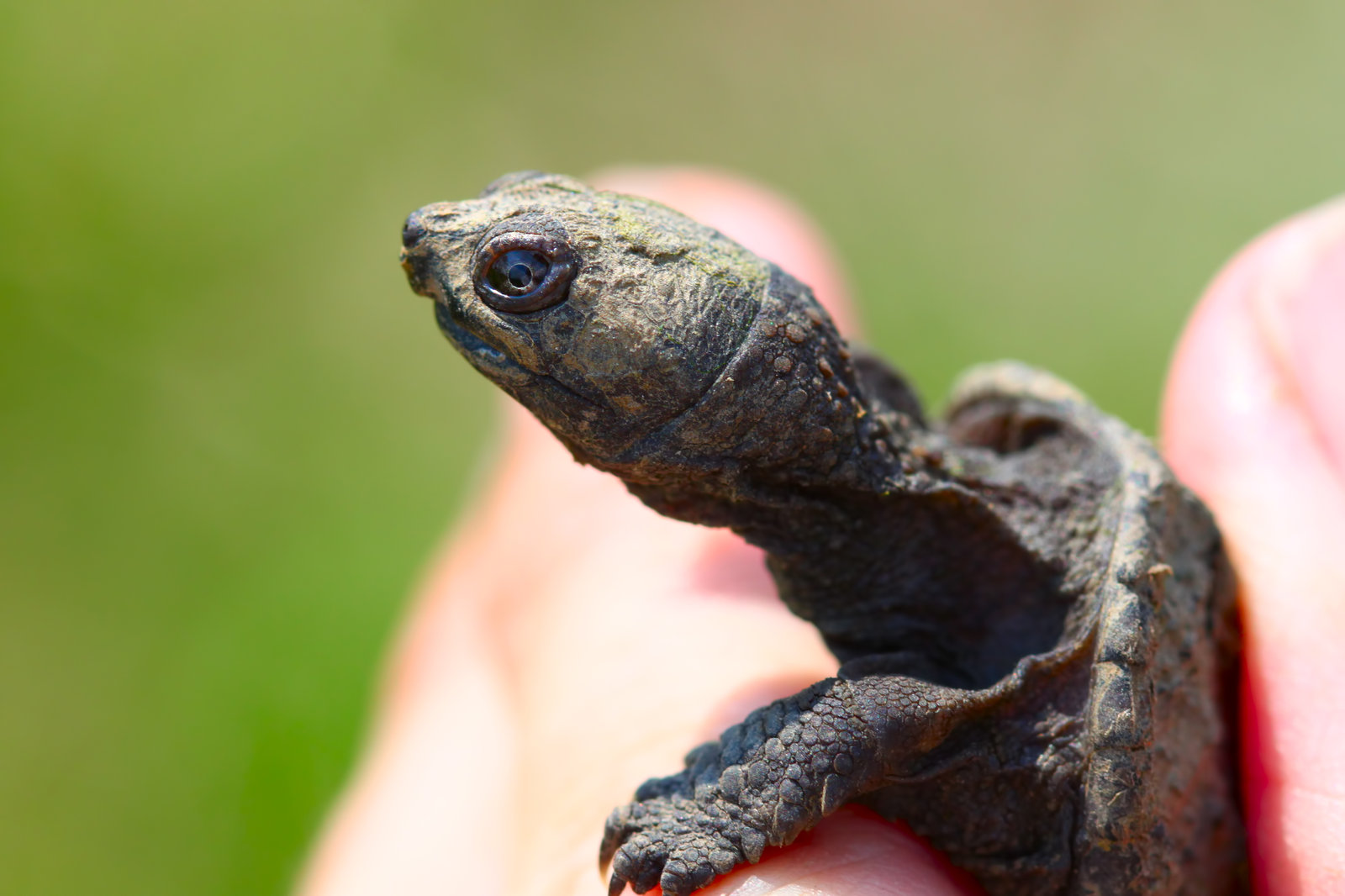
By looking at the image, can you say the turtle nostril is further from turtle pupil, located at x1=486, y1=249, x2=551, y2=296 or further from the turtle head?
turtle pupil, located at x1=486, y1=249, x2=551, y2=296

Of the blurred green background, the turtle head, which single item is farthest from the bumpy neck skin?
the blurred green background

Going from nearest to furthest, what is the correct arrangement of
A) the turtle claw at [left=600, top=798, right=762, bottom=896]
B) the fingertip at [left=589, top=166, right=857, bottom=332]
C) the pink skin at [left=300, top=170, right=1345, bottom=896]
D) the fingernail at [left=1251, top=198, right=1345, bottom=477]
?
1. the turtle claw at [left=600, top=798, right=762, bottom=896]
2. the pink skin at [left=300, top=170, right=1345, bottom=896]
3. the fingernail at [left=1251, top=198, right=1345, bottom=477]
4. the fingertip at [left=589, top=166, right=857, bottom=332]

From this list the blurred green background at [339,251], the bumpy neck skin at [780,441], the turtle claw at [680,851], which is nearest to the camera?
the turtle claw at [680,851]

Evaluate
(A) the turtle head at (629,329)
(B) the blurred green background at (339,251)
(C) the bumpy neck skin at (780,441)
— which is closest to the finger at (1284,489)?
(C) the bumpy neck skin at (780,441)

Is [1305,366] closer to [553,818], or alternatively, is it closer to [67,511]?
[553,818]

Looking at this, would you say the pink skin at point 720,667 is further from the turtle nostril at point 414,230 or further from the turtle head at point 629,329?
the turtle nostril at point 414,230

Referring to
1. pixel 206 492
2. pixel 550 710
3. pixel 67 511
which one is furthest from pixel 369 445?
pixel 550 710

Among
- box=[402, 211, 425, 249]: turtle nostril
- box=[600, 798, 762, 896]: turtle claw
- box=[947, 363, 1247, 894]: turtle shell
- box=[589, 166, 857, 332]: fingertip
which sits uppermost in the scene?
box=[589, 166, 857, 332]: fingertip
